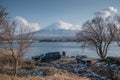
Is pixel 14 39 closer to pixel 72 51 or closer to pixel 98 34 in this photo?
pixel 98 34

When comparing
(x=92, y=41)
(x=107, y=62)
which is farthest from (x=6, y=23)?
(x=92, y=41)

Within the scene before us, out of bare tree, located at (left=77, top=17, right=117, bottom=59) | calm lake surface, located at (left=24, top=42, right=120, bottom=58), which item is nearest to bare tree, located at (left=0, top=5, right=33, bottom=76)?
calm lake surface, located at (left=24, top=42, right=120, bottom=58)

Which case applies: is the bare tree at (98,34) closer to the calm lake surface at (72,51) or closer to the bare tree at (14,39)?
the calm lake surface at (72,51)

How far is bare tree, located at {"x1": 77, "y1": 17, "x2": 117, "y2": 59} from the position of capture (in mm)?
35763

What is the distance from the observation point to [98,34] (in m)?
36.0

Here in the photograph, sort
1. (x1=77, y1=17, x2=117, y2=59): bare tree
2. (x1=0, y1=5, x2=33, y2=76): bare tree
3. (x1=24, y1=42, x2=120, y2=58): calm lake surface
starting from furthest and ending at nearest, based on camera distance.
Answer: (x1=24, y1=42, x2=120, y2=58): calm lake surface → (x1=77, y1=17, x2=117, y2=59): bare tree → (x1=0, y1=5, x2=33, y2=76): bare tree

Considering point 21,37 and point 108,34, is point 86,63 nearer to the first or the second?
point 108,34

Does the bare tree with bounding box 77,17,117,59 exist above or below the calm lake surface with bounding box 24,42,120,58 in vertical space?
above

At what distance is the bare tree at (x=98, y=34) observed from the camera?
3576 cm

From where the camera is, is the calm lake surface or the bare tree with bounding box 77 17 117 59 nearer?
the bare tree with bounding box 77 17 117 59

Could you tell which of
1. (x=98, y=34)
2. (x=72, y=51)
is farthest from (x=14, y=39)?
(x=72, y=51)

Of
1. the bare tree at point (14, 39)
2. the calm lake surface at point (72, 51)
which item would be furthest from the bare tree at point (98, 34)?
the bare tree at point (14, 39)

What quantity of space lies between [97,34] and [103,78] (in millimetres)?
17788

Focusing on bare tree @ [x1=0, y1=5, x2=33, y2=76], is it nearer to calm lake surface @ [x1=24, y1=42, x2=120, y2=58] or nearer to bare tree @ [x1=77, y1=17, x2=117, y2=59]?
calm lake surface @ [x1=24, y1=42, x2=120, y2=58]
